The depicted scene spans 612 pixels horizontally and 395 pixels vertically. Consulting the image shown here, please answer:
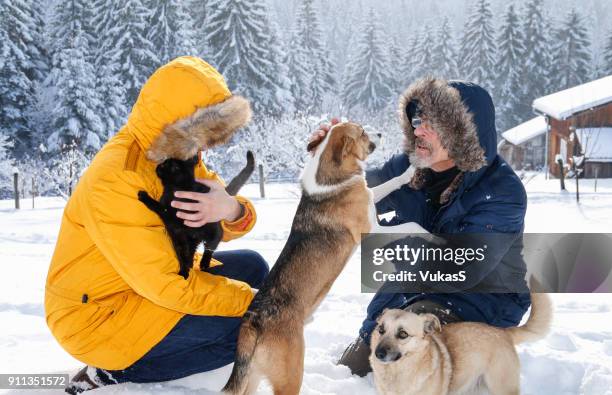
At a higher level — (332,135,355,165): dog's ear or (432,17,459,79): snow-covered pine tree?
(432,17,459,79): snow-covered pine tree

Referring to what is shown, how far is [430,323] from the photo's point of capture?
270 cm

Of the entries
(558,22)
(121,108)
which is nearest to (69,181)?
(121,108)

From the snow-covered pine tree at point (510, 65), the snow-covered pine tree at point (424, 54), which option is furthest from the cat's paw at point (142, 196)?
the snow-covered pine tree at point (424, 54)

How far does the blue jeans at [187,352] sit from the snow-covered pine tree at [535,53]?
46.0 m

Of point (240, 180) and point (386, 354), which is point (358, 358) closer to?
point (386, 354)

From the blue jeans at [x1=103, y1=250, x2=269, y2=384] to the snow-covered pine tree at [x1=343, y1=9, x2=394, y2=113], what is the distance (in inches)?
1673

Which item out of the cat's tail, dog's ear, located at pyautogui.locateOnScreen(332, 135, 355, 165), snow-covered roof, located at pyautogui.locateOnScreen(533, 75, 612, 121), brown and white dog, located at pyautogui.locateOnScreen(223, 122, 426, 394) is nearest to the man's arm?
brown and white dog, located at pyautogui.locateOnScreen(223, 122, 426, 394)

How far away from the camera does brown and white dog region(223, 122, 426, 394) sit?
8.72 feet

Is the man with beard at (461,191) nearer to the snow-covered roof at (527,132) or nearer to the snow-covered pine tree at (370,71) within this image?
the snow-covered roof at (527,132)

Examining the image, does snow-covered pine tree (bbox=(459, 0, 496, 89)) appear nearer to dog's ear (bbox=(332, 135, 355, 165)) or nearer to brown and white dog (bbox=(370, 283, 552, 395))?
dog's ear (bbox=(332, 135, 355, 165))

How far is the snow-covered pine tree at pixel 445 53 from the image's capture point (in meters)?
44.8

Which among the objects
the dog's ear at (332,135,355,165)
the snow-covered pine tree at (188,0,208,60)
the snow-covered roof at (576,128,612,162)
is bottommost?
the snow-covered roof at (576,128,612,162)

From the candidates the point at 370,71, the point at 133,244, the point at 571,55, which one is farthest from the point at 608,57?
the point at 133,244

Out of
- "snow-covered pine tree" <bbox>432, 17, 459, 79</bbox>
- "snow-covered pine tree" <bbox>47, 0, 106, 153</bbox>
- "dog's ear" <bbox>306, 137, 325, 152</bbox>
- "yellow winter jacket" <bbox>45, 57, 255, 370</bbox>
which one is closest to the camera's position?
"yellow winter jacket" <bbox>45, 57, 255, 370</bbox>
